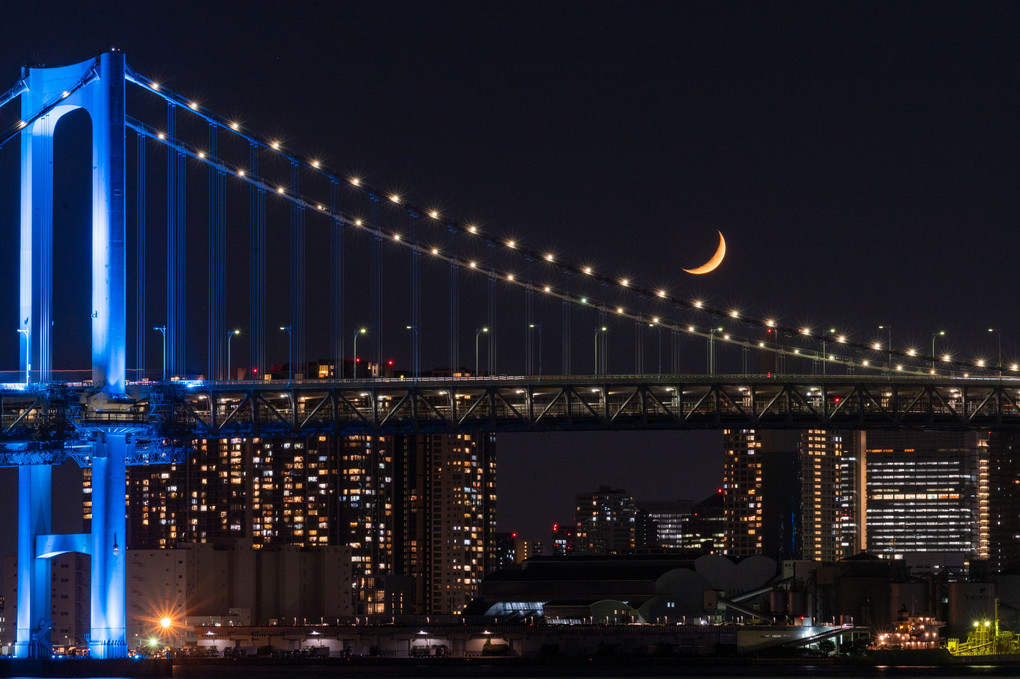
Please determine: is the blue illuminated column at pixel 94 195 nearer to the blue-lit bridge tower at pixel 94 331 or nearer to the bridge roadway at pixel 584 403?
the blue-lit bridge tower at pixel 94 331

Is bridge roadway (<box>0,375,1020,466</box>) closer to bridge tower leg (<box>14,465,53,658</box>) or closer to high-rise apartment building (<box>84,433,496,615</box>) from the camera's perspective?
bridge tower leg (<box>14,465,53,658</box>)

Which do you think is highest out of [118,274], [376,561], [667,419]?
[118,274]

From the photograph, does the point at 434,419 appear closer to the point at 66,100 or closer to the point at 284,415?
the point at 284,415

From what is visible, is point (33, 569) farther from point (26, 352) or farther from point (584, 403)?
point (584, 403)

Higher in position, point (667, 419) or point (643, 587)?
point (667, 419)

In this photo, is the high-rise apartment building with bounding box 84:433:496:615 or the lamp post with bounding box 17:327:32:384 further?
the high-rise apartment building with bounding box 84:433:496:615

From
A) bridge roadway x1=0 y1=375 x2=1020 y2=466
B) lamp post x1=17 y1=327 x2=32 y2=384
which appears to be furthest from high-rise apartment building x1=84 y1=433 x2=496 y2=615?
lamp post x1=17 y1=327 x2=32 y2=384

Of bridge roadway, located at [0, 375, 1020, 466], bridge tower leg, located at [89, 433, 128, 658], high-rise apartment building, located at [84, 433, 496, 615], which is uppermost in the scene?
bridge roadway, located at [0, 375, 1020, 466]

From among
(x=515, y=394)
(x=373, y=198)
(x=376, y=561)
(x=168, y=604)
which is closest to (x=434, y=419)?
(x=515, y=394)
